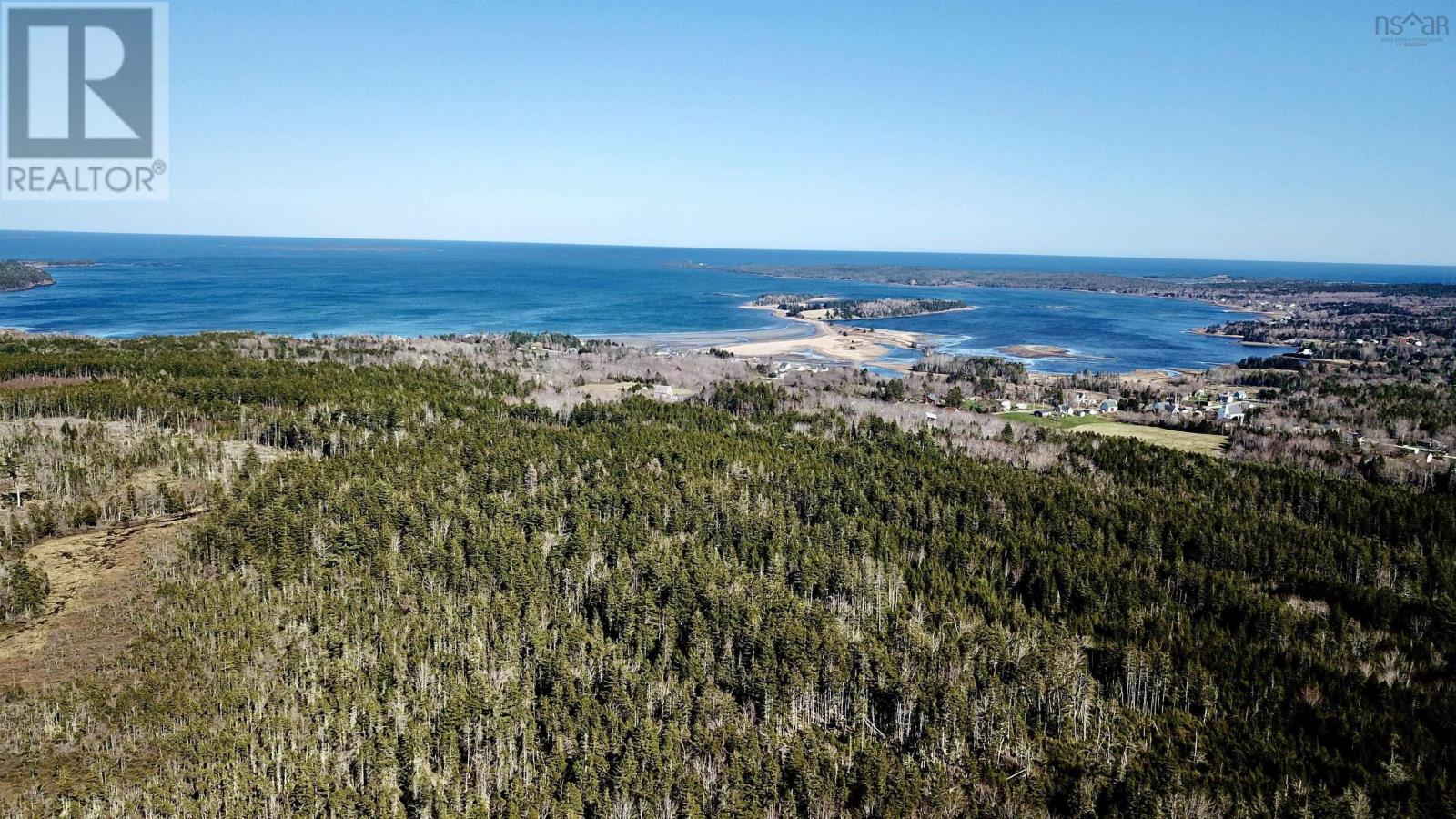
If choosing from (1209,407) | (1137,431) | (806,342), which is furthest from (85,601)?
(806,342)

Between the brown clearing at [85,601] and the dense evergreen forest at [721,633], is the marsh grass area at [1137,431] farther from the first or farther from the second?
the brown clearing at [85,601]

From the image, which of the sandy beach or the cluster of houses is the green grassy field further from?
the sandy beach

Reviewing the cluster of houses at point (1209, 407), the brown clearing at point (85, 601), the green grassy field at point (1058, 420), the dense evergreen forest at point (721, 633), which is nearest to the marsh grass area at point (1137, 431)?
the green grassy field at point (1058, 420)

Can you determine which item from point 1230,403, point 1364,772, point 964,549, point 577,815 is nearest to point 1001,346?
point 1230,403

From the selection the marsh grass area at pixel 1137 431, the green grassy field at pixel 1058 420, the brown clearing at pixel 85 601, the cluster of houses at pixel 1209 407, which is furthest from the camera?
the cluster of houses at pixel 1209 407

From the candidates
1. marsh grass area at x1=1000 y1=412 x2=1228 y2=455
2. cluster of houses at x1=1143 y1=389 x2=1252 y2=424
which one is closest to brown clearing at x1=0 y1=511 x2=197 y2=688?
marsh grass area at x1=1000 y1=412 x2=1228 y2=455

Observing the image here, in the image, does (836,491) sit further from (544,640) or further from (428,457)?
(428,457)
